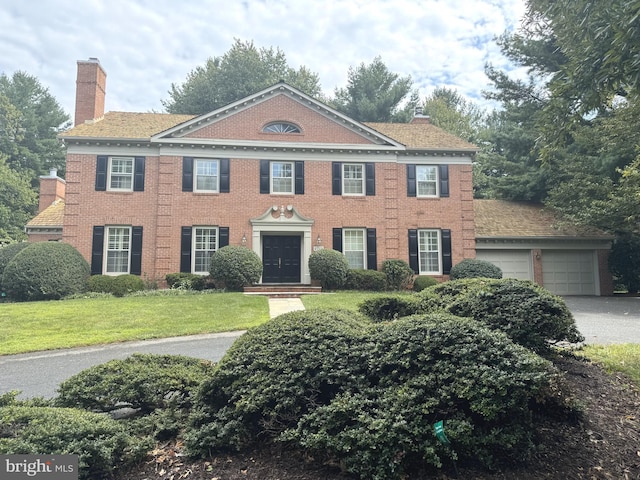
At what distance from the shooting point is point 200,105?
35531mm

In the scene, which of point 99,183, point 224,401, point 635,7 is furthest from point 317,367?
point 99,183

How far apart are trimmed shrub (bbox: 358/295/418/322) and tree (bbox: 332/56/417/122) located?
2864 centimetres

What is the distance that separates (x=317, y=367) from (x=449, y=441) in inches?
41.7

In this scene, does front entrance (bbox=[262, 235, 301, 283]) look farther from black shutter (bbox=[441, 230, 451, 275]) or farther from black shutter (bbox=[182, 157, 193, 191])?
black shutter (bbox=[441, 230, 451, 275])

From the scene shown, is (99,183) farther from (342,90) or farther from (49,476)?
(342,90)

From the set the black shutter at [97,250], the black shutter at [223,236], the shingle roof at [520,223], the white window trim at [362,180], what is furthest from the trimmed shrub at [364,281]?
the black shutter at [97,250]

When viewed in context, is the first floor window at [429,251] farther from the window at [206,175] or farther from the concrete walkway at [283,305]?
the window at [206,175]

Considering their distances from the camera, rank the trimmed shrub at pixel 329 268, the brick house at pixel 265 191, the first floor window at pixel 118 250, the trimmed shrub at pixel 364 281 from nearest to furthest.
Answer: the trimmed shrub at pixel 329 268
the trimmed shrub at pixel 364 281
the first floor window at pixel 118 250
the brick house at pixel 265 191

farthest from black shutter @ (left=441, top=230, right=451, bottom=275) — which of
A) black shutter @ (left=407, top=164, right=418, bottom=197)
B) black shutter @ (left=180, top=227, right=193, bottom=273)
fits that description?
black shutter @ (left=180, top=227, right=193, bottom=273)

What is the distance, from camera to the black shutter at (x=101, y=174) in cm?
1655

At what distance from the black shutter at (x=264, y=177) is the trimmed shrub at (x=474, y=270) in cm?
887

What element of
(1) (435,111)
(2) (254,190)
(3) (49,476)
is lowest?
(3) (49,476)

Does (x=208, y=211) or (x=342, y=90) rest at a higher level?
(x=342, y=90)

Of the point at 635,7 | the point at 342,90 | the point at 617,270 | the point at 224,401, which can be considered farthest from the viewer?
the point at 342,90
